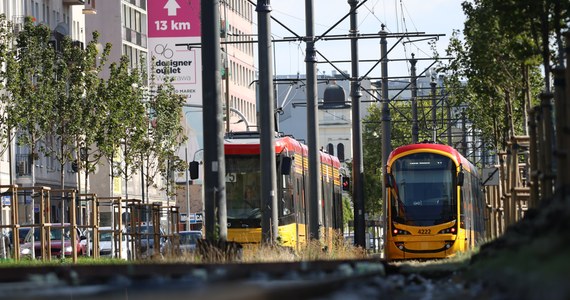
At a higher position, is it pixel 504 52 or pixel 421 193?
pixel 504 52

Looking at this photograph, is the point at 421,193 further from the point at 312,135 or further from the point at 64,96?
the point at 64,96

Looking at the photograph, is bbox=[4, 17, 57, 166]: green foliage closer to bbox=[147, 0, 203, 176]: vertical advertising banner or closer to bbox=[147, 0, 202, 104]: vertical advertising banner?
bbox=[147, 0, 203, 176]: vertical advertising banner

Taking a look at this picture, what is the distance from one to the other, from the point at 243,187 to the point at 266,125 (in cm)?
590

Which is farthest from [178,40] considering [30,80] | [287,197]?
[287,197]

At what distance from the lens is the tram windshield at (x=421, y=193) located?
39.6 meters

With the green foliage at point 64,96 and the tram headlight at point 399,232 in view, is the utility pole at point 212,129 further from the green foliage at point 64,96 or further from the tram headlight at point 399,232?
the green foliage at point 64,96

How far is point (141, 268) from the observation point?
1750 centimetres

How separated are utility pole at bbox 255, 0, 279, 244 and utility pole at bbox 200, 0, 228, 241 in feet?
18.5

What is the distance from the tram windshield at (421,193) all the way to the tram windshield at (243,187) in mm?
3338

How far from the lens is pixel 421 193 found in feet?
131

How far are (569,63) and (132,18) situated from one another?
328 ft

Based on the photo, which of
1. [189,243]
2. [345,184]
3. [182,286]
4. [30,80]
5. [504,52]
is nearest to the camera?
[182,286]

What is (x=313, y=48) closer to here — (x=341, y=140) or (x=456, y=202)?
(x=456, y=202)

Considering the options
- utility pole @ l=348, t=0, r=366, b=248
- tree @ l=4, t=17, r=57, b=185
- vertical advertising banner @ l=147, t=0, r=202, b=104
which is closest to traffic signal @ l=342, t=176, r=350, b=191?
utility pole @ l=348, t=0, r=366, b=248
